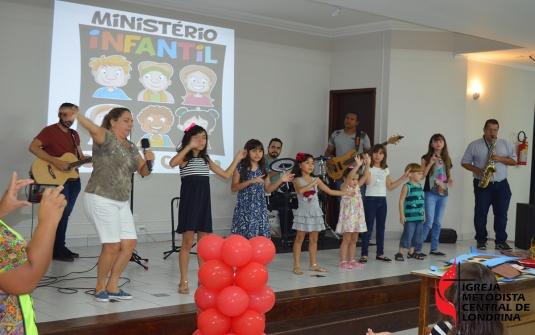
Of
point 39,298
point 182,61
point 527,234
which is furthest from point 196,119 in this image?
point 527,234

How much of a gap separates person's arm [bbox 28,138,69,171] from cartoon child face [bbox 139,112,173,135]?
174 centimetres

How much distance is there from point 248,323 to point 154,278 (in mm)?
1949

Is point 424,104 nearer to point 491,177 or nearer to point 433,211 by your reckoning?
point 491,177

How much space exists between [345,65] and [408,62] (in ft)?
3.34

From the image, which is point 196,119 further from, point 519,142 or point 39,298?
point 519,142

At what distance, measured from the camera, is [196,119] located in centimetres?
812

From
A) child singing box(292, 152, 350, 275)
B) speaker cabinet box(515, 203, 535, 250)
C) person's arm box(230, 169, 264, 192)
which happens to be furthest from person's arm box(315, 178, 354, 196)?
speaker cabinet box(515, 203, 535, 250)

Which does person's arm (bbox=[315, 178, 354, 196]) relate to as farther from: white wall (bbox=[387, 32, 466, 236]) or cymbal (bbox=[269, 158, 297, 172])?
white wall (bbox=[387, 32, 466, 236])

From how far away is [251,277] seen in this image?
12.3ft

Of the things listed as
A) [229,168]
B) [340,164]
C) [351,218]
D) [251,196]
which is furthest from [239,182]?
[340,164]

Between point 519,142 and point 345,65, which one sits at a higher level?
point 345,65

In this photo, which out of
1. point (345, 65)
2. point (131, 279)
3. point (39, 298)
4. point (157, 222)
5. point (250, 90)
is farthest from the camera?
point (345, 65)

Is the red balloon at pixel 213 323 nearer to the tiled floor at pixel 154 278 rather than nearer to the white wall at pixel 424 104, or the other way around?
the tiled floor at pixel 154 278

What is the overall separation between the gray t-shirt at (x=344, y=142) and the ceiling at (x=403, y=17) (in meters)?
1.60
